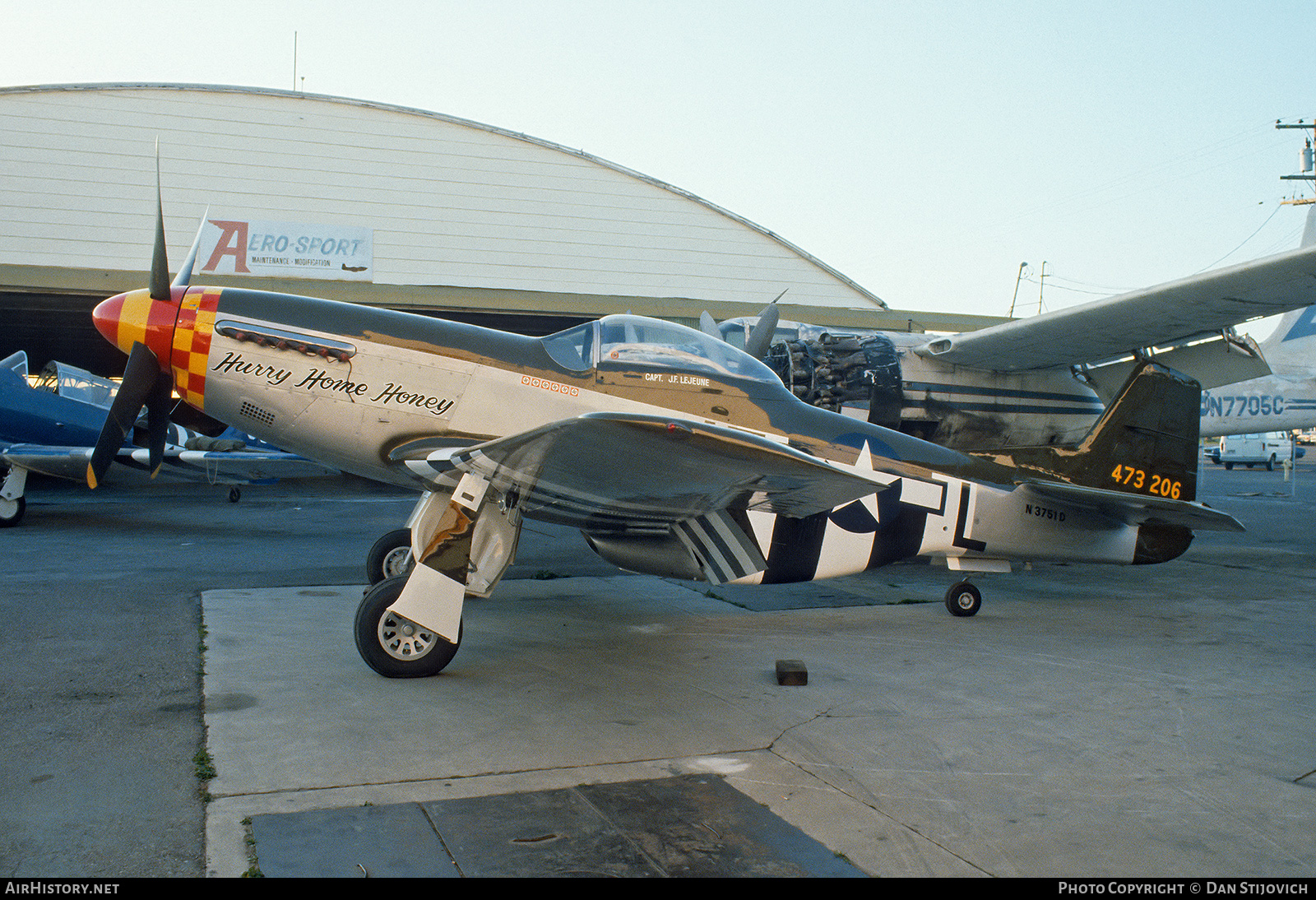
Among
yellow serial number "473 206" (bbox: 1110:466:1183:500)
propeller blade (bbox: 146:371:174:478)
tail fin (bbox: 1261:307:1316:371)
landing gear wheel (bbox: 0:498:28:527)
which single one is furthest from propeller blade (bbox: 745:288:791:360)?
tail fin (bbox: 1261:307:1316:371)

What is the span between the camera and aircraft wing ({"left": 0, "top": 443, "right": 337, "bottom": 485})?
11.1m

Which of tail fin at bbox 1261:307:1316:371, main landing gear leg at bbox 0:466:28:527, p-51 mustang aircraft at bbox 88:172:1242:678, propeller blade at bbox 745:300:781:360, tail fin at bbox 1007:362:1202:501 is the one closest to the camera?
p-51 mustang aircraft at bbox 88:172:1242:678

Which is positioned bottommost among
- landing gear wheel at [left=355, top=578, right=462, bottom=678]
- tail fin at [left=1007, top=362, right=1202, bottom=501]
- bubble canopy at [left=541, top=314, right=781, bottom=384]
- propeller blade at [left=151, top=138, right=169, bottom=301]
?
landing gear wheel at [left=355, top=578, right=462, bottom=678]

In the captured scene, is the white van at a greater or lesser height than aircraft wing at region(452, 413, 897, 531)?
lesser

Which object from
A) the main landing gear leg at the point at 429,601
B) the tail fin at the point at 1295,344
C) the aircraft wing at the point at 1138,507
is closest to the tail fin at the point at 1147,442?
the aircraft wing at the point at 1138,507

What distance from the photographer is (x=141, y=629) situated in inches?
215

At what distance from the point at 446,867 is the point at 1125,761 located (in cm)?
283

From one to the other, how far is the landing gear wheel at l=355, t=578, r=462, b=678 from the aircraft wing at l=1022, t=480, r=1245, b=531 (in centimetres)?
468

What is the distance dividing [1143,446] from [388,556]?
6.41m

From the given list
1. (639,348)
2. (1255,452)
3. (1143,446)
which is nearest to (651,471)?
(639,348)

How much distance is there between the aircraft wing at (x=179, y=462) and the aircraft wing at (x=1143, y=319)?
8891mm

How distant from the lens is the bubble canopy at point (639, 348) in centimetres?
562

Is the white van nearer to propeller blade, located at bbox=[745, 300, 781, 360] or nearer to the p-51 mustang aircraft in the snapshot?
propeller blade, located at bbox=[745, 300, 781, 360]
